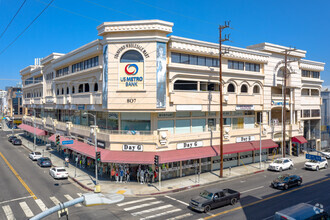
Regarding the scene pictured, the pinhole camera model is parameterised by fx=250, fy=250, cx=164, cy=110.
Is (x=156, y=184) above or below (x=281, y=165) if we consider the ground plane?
below

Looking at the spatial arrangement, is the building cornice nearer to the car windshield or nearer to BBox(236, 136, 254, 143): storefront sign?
BBox(236, 136, 254, 143): storefront sign

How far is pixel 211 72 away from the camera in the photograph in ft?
113

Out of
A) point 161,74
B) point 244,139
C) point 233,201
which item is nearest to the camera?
point 233,201

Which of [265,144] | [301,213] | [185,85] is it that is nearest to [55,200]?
[185,85]

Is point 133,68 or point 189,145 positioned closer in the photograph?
point 133,68

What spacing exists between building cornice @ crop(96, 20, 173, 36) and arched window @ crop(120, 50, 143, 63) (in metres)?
2.58

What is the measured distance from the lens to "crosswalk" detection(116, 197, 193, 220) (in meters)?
19.5

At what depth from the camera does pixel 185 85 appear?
1294 inches

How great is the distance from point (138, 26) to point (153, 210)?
20.1 m

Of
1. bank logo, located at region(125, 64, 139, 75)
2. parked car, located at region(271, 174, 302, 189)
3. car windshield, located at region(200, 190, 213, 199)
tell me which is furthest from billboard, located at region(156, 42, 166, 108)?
parked car, located at region(271, 174, 302, 189)

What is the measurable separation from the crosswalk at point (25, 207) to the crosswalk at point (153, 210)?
4712mm

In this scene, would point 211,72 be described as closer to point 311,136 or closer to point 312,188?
point 312,188

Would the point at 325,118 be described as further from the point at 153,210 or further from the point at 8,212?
the point at 8,212

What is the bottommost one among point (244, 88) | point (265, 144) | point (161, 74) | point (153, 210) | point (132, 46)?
point (153, 210)
